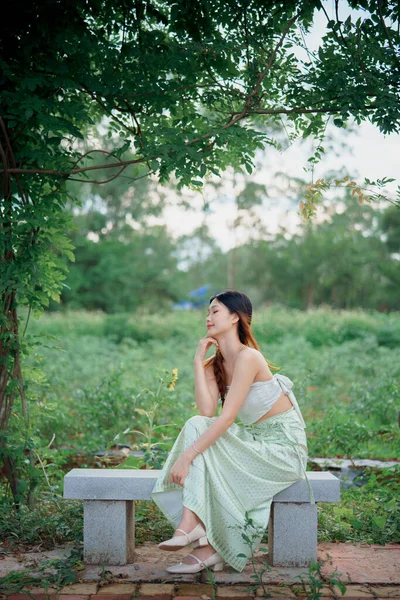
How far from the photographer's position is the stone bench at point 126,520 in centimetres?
345

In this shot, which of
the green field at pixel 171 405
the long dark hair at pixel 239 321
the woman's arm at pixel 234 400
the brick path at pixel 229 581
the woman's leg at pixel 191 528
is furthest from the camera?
the green field at pixel 171 405

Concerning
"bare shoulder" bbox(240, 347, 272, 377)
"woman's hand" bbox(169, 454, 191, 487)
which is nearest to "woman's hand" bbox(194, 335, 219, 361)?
"bare shoulder" bbox(240, 347, 272, 377)

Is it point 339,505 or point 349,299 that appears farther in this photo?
point 349,299

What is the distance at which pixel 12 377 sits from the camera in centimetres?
431

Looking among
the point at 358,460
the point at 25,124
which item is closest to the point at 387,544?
the point at 358,460

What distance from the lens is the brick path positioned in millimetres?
3016

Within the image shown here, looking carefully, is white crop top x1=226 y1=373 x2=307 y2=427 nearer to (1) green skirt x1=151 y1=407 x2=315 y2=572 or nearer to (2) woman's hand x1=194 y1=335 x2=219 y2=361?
(1) green skirt x1=151 y1=407 x2=315 y2=572

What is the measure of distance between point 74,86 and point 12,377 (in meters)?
1.84

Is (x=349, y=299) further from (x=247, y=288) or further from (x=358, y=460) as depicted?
(x=358, y=460)

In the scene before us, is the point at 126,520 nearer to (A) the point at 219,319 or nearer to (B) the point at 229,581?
(B) the point at 229,581

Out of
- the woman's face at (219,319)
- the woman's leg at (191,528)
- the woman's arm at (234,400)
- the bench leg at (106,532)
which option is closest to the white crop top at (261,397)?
the woman's arm at (234,400)

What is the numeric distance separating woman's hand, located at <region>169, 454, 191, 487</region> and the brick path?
46 cm

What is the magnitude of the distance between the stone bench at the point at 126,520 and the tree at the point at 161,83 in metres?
1.02

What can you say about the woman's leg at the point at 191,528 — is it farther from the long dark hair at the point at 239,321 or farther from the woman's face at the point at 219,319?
the woman's face at the point at 219,319
